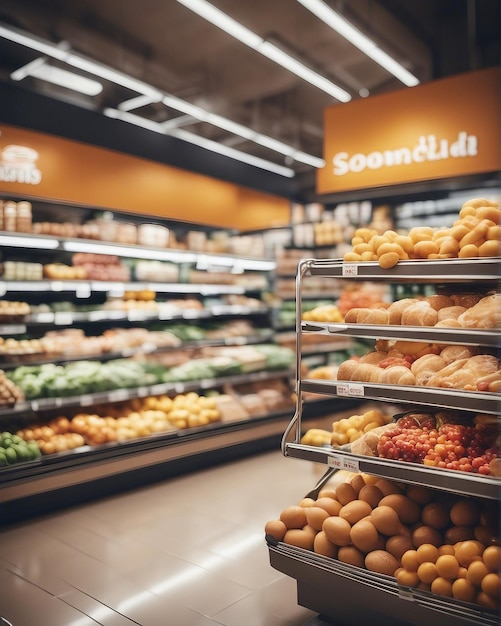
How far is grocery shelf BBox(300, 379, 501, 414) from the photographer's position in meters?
2.38

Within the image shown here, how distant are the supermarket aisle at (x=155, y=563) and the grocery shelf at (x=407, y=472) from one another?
849 mm

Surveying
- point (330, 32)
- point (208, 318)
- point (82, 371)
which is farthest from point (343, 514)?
point (330, 32)

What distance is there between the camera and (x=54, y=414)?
5344mm

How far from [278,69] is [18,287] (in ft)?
19.1

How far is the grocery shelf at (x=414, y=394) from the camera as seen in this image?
7.80ft

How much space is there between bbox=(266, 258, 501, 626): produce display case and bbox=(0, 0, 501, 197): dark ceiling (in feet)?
16.9

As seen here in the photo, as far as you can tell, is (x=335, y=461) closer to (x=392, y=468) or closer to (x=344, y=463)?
(x=344, y=463)

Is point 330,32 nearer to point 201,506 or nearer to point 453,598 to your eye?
point 201,506

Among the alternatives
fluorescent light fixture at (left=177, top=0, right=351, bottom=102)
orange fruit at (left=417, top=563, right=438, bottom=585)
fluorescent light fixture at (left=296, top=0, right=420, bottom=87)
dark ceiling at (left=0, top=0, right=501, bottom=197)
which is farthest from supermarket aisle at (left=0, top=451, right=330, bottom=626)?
dark ceiling at (left=0, top=0, right=501, bottom=197)

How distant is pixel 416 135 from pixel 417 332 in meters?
3.23

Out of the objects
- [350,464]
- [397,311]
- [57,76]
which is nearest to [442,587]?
[350,464]

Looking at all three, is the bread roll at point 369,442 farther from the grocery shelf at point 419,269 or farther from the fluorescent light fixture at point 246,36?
the fluorescent light fixture at point 246,36

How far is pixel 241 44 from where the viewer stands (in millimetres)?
8250

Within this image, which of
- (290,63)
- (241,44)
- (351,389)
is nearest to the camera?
(351,389)
